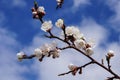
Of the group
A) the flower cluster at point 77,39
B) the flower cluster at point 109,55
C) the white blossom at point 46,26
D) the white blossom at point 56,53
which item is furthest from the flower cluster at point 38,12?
the flower cluster at point 109,55

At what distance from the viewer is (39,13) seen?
3.90 m

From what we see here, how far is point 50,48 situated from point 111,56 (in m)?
0.87

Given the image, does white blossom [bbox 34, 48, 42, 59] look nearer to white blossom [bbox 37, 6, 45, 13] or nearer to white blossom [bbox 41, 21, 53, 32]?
white blossom [bbox 41, 21, 53, 32]

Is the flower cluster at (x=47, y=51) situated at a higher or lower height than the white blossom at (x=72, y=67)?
higher

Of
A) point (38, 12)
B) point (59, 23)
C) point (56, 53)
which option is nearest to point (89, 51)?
point (56, 53)

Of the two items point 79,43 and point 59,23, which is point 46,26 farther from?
point 79,43

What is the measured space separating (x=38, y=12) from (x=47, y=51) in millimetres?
576

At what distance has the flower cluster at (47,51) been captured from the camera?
400 cm

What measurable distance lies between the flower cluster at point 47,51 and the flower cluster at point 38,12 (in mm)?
471

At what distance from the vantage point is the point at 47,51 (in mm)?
4094

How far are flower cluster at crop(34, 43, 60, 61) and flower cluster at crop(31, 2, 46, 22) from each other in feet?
1.55

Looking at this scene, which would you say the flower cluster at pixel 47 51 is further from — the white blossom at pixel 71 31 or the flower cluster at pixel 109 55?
the flower cluster at pixel 109 55

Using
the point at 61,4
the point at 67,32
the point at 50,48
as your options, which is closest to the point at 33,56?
the point at 50,48

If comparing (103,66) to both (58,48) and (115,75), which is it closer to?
(115,75)
